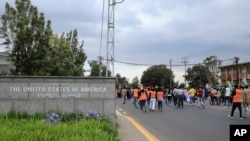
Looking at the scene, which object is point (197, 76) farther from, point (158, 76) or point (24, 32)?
point (24, 32)

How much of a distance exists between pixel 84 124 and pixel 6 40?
71.9ft

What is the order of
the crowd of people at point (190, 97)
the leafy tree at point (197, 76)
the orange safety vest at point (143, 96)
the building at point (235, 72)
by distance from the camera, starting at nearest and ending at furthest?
the crowd of people at point (190, 97) < the orange safety vest at point (143, 96) < the building at point (235, 72) < the leafy tree at point (197, 76)

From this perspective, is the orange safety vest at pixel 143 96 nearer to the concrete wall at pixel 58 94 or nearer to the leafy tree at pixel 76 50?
the concrete wall at pixel 58 94

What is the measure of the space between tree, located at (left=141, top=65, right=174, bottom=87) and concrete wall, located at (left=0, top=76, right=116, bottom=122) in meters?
106

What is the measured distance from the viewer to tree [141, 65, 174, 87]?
121525mm

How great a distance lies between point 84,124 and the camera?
1081cm

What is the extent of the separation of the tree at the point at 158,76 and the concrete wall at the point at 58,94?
4176 inches

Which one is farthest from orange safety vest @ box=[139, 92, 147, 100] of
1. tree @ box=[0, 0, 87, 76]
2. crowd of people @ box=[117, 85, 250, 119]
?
tree @ box=[0, 0, 87, 76]

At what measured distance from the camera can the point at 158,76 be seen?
400 ft

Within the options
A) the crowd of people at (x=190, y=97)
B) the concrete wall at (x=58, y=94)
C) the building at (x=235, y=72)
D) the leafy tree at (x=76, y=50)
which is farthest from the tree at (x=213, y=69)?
the concrete wall at (x=58, y=94)

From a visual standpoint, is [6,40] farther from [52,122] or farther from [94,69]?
[94,69]

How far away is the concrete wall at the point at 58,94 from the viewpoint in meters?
13.8

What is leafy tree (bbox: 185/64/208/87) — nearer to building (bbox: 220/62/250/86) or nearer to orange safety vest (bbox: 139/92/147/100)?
building (bbox: 220/62/250/86)

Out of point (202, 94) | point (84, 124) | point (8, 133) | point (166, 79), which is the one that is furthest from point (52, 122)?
point (166, 79)
